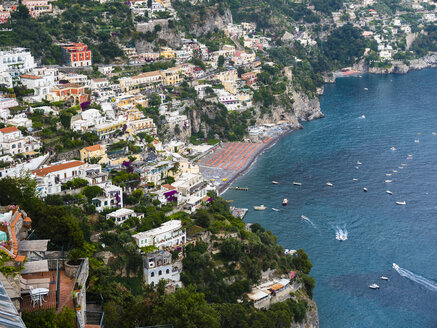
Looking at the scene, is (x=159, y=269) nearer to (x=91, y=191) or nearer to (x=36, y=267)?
(x=91, y=191)

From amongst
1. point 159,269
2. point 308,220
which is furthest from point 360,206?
point 159,269

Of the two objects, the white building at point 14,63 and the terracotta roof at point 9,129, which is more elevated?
the white building at point 14,63

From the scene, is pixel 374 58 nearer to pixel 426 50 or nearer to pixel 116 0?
pixel 426 50

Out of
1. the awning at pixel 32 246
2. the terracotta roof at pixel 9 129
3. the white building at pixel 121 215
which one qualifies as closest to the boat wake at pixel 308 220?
the white building at pixel 121 215

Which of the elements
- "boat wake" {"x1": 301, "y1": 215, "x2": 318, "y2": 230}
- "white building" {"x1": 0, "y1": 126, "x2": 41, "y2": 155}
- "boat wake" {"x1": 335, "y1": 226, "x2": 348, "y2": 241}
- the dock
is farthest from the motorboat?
"white building" {"x1": 0, "y1": 126, "x2": 41, "y2": 155}

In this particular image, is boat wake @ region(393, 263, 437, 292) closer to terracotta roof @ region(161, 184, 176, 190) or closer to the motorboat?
the motorboat

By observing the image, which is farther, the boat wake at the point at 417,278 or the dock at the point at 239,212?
the dock at the point at 239,212

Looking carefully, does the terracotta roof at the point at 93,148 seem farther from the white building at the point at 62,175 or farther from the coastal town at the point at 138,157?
the white building at the point at 62,175
